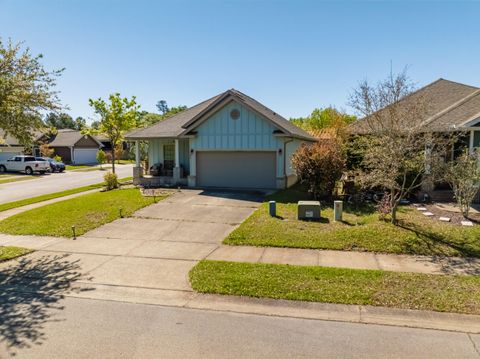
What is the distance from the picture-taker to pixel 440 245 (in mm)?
9625

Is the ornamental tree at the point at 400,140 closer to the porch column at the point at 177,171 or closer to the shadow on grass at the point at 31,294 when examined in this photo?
the shadow on grass at the point at 31,294

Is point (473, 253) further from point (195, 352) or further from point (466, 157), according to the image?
point (195, 352)

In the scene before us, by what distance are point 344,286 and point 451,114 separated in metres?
12.9

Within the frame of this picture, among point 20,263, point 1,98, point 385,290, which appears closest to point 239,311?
point 385,290

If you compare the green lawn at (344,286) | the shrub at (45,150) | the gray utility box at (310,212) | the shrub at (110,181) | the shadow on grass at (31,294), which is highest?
the shrub at (45,150)

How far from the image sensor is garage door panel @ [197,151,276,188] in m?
20.0

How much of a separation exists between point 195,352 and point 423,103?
10122mm

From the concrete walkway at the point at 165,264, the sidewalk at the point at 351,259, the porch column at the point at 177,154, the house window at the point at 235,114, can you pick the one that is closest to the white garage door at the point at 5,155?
the porch column at the point at 177,154

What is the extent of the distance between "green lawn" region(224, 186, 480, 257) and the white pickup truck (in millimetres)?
30339

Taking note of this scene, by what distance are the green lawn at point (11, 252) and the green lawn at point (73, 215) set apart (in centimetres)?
154

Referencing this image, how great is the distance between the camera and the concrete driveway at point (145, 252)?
7.33 metres

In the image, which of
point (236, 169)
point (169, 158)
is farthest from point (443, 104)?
point (169, 158)

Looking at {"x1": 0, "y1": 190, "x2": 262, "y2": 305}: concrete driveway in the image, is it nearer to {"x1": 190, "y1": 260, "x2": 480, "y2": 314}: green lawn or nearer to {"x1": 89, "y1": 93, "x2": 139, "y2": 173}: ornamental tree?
{"x1": 190, "y1": 260, "x2": 480, "y2": 314}: green lawn

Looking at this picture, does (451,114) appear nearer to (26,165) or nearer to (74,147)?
(26,165)
